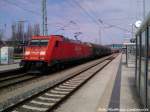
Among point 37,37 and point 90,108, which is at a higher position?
point 37,37

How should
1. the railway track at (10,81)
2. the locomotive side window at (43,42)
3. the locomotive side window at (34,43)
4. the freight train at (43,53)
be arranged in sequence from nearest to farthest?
the railway track at (10,81) → the freight train at (43,53) → the locomotive side window at (43,42) → the locomotive side window at (34,43)

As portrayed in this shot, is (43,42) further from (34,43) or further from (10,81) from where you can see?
(10,81)

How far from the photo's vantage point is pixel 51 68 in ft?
79.2

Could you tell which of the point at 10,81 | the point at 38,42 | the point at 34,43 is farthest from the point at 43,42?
the point at 10,81

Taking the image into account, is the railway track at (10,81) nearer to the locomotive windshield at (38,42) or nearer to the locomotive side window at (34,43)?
the locomotive windshield at (38,42)

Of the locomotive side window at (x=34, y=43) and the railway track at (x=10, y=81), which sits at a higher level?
the locomotive side window at (x=34, y=43)

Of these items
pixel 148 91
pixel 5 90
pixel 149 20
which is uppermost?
pixel 149 20

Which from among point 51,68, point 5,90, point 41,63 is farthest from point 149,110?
point 51,68

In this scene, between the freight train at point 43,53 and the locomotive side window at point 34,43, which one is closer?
the freight train at point 43,53

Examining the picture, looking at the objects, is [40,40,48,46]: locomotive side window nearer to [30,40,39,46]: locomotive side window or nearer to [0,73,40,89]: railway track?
[30,40,39,46]: locomotive side window

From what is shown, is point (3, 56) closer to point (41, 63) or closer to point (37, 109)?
point (41, 63)

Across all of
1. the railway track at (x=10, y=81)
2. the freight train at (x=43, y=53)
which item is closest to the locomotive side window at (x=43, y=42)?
the freight train at (x=43, y=53)

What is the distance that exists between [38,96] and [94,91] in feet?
8.92

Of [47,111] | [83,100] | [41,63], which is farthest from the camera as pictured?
[41,63]
